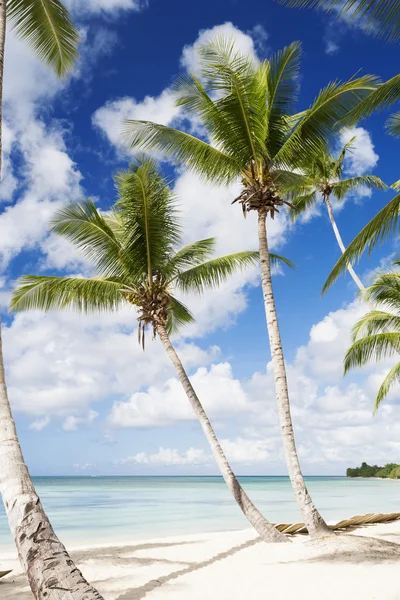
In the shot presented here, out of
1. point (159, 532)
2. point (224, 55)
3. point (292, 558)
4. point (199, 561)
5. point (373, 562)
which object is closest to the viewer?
point (373, 562)

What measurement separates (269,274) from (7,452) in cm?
717

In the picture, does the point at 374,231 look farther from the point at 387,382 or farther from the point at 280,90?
the point at 387,382

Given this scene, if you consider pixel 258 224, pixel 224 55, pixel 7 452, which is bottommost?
pixel 7 452

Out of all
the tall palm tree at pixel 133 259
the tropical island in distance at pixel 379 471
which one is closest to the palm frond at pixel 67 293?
the tall palm tree at pixel 133 259

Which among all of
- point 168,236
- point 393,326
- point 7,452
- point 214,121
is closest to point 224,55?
point 214,121

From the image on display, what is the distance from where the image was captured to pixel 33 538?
Answer: 12.7ft

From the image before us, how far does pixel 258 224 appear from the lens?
1096 cm

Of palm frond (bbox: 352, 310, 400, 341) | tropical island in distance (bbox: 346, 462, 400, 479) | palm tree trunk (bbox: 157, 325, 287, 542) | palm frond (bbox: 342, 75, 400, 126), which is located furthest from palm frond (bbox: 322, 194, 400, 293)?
tropical island in distance (bbox: 346, 462, 400, 479)

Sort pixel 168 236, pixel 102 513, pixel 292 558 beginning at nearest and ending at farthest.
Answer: pixel 292 558 → pixel 168 236 → pixel 102 513

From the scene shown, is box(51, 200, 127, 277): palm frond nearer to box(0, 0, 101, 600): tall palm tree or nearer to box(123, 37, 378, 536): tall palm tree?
box(123, 37, 378, 536): tall palm tree

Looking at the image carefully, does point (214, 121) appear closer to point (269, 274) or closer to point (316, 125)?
point (316, 125)

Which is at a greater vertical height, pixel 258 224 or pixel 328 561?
pixel 258 224

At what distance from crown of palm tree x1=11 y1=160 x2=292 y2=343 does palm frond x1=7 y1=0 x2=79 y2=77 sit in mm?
2781

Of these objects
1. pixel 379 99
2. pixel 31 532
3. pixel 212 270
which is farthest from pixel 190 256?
pixel 31 532
